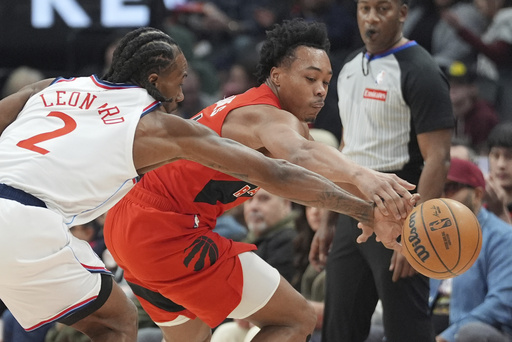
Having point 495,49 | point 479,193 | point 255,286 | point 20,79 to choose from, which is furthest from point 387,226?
point 20,79

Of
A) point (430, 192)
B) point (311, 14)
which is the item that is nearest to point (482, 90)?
point (311, 14)

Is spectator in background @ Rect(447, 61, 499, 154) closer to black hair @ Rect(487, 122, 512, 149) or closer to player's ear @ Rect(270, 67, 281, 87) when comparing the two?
black hair @ Rect(487, 122, 512, 149)

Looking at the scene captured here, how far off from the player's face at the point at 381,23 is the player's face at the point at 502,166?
2107 mm

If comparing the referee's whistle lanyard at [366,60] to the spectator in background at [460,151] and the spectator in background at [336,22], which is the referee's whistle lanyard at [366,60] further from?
the spectator in background at [336,22]

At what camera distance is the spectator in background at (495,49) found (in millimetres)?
9242

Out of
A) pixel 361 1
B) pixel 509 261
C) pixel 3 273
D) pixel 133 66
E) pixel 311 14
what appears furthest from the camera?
pixel 311 14

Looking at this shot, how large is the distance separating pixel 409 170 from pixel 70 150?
7.34 feet

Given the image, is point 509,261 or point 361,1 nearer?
point 361,1

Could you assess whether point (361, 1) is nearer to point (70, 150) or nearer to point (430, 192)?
point (430, 192)

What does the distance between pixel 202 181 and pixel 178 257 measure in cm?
44

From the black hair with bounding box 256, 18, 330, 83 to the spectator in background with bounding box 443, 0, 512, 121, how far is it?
4.52 m

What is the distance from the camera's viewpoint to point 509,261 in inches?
238

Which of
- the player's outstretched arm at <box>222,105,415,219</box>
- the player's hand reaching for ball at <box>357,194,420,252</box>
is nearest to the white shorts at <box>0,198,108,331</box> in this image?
the player's outstretched arm at <box>222,105,415,219</box>

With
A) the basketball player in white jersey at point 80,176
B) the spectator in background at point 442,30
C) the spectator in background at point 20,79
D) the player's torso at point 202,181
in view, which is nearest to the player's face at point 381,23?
the player's torso at point 202,181
